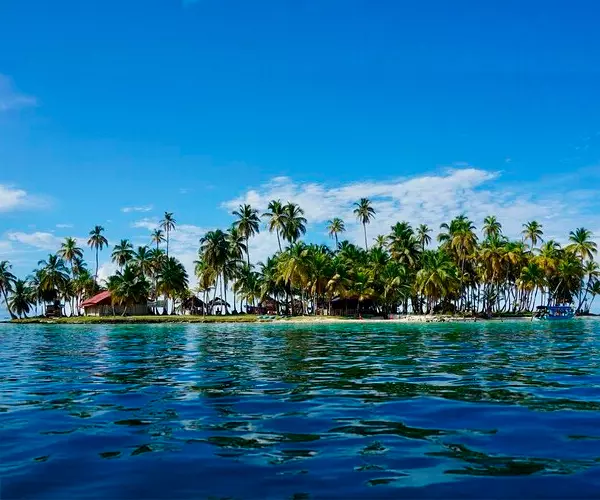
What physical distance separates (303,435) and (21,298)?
129745mm

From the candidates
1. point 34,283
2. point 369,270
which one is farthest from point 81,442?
point 34,283

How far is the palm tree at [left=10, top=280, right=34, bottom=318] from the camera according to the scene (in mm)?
120875

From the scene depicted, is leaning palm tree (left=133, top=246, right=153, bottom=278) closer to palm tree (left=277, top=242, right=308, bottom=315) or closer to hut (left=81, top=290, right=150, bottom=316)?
hut (left=81, top=290, right=150, bottom=316)

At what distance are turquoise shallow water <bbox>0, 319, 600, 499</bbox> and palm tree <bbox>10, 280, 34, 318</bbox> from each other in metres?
118

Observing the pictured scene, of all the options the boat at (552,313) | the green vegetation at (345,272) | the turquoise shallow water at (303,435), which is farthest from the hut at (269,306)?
the turquoise shallow water at (303,435)

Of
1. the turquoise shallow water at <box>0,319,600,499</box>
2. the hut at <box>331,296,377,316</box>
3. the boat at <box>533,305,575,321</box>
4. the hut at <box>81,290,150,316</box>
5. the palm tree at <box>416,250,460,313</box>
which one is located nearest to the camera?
the turquoise shallow water at <box>0,319,600,499</box>

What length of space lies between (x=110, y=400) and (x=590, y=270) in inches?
5235

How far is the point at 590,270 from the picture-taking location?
124000 mm

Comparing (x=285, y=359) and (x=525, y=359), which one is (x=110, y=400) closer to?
(x=285, y=359)

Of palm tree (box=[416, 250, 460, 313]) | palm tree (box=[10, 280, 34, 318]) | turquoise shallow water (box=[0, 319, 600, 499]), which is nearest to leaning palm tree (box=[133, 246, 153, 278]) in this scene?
palm tree (box=[10, 280, 34, 318])

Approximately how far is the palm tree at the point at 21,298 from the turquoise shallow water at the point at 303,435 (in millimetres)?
118329

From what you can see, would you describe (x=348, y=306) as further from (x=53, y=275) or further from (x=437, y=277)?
(x=53, y=275)

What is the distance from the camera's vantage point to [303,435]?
8.48m

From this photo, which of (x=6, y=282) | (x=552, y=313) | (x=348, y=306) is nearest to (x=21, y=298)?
(x=6, y=282)
